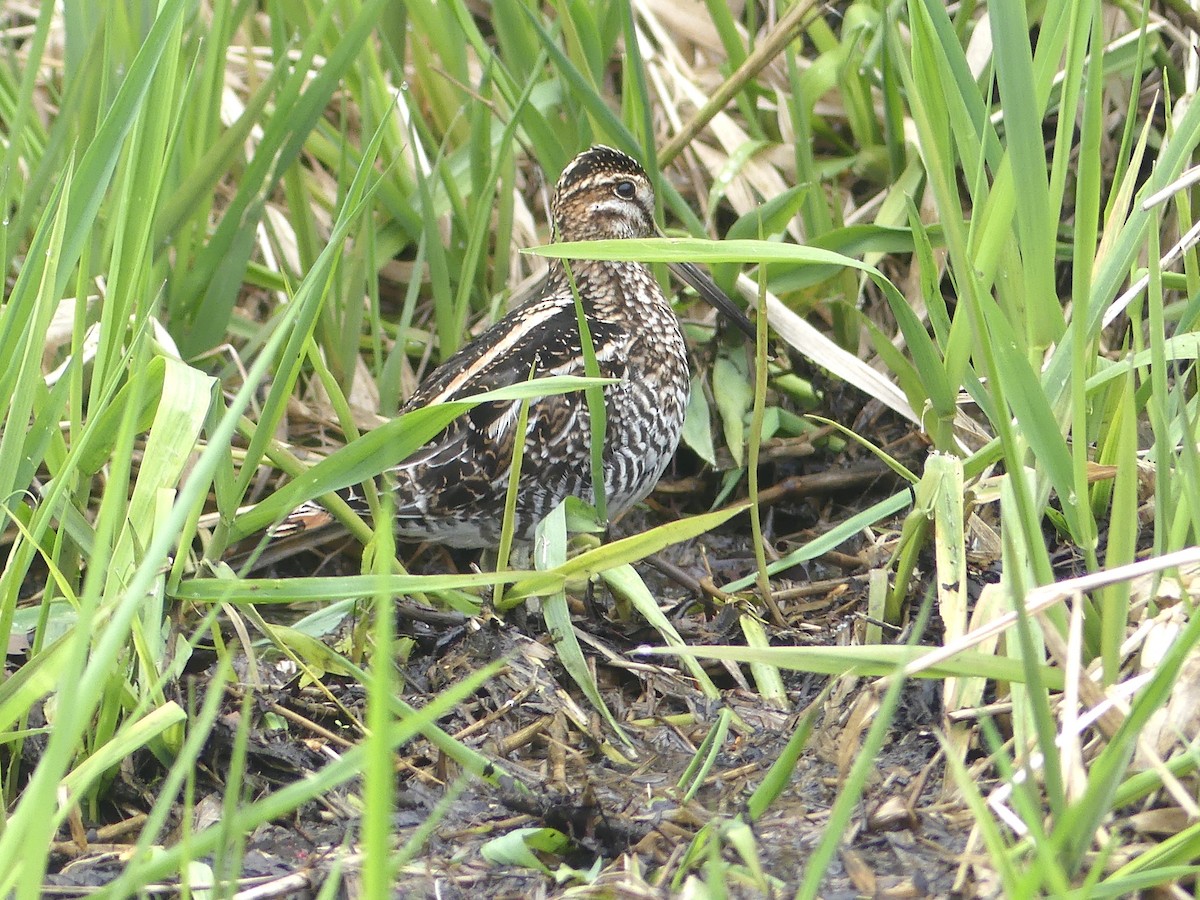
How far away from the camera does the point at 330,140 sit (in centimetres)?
351

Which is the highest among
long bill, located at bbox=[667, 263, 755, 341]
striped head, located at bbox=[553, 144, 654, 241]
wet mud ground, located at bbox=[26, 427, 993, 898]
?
striped head, located at bbox=[553, 144, 654, 241]

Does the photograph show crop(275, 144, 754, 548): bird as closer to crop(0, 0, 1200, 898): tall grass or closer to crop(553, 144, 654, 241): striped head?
crop(553, 144, 654, 241): striped head

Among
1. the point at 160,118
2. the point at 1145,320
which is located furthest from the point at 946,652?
the point at 1145,320

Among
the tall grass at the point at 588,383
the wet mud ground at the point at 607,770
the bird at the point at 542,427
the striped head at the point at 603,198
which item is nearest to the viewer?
the tall grass at the point at 588,383

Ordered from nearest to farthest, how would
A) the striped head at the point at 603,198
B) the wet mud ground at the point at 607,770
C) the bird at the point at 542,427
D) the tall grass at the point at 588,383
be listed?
the tall grass at the point at 588,383
the wet mud ground at the point at 607,770
the bird at the point at 542,427
the striped head at the point at 603,198

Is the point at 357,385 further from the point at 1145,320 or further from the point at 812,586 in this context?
the point at 1145,320

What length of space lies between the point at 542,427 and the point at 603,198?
23.8 inches

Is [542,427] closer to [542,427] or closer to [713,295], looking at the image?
[542,427]

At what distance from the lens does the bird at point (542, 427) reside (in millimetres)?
2879

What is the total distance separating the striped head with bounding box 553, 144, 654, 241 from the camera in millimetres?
3102

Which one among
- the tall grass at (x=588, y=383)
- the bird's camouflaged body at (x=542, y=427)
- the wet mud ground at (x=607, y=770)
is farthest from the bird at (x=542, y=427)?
the wet mud ground at (x=607, y=770)

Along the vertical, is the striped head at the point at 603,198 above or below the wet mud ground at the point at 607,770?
above

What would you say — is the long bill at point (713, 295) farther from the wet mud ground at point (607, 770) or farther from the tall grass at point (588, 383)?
the wet mud ground at point (607, 770)

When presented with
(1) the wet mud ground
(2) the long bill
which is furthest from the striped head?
(1) the wet mud ground
